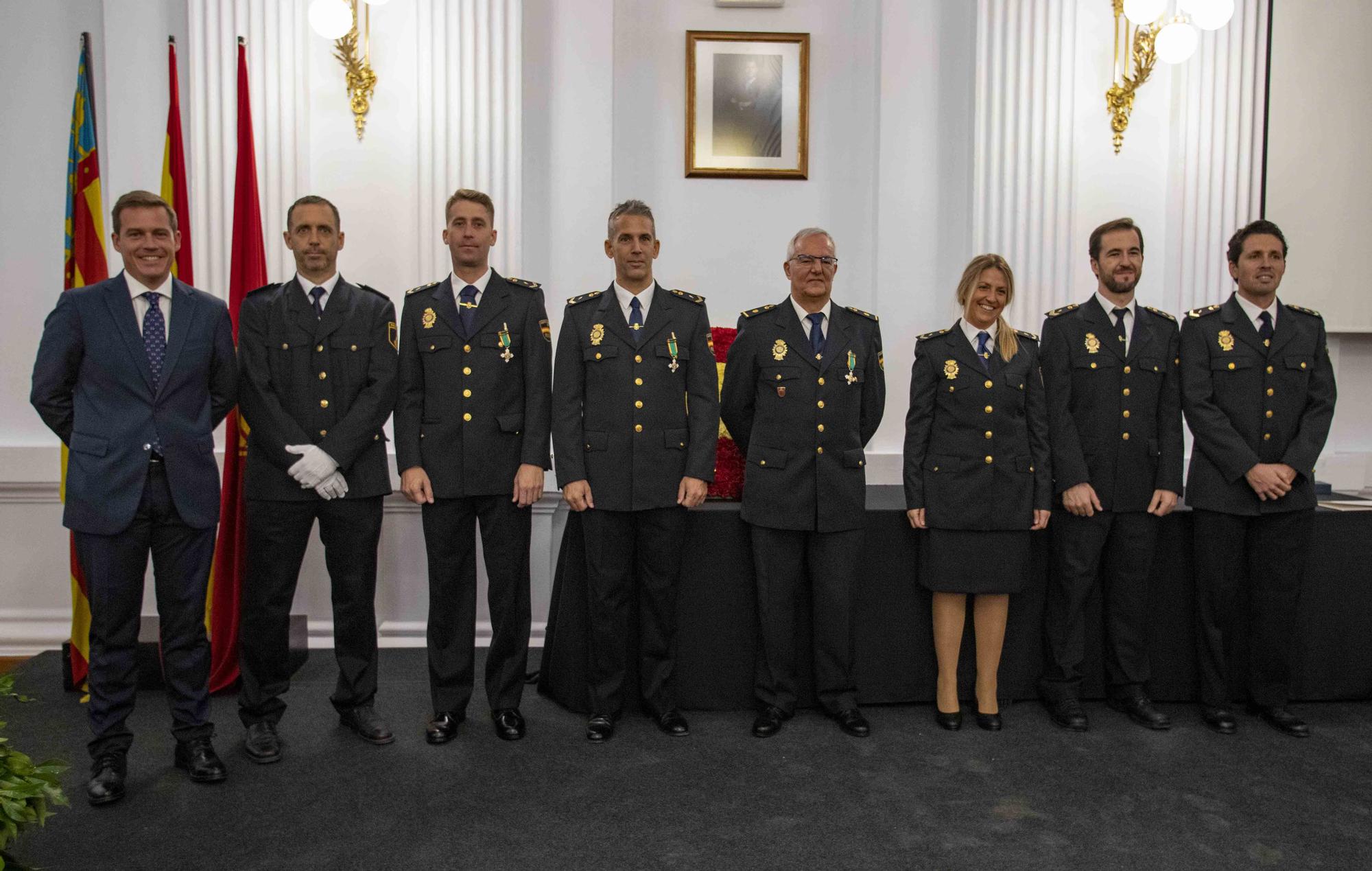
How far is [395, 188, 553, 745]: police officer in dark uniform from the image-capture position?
2.86m

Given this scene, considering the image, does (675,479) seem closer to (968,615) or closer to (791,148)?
(968,615)

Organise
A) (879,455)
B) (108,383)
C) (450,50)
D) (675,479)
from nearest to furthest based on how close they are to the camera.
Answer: (108,383) < (675,479) < (450,50) < (879,455)

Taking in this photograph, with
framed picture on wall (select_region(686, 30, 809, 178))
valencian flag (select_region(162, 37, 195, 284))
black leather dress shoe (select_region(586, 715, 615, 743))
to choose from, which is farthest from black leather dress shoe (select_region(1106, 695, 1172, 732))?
valencian flag (select_region(162, 37, 195, 284))

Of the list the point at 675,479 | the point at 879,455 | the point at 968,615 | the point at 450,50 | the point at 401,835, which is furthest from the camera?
the point at 879,455

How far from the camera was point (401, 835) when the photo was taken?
2305 mm

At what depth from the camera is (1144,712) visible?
3061 millimetres

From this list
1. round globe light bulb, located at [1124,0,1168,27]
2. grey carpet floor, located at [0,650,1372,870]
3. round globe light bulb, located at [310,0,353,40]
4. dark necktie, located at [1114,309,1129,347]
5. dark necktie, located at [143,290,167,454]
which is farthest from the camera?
round globe light bulb, located at [1124,0,1168,27]

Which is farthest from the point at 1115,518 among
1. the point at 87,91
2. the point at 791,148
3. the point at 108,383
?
the point at 87,91

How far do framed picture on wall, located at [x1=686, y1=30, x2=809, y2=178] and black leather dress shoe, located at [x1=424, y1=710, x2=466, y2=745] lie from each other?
2.56 metres

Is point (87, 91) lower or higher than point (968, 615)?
higher

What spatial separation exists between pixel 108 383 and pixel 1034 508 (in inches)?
106

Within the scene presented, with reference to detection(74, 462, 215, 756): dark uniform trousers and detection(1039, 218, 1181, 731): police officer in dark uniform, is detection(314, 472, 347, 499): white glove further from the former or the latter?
detection(1039, 218, 1181, 731): police officer in dark uniform

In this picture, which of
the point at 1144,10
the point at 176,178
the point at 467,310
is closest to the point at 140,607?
the point at 467,310

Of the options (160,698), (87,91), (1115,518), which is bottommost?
(160,698)
